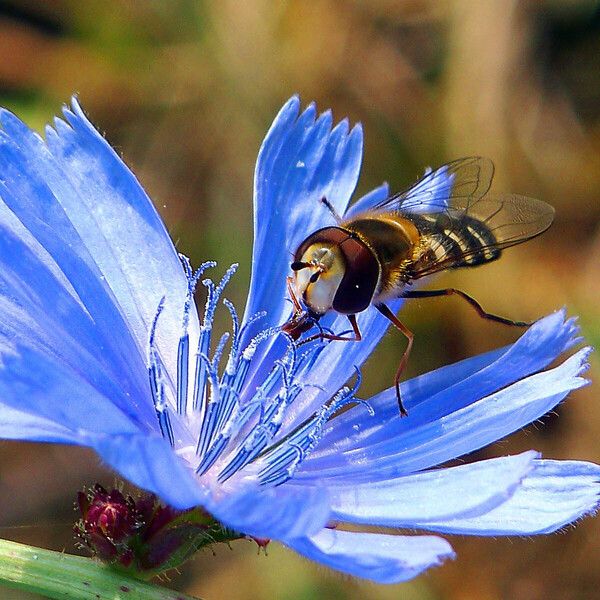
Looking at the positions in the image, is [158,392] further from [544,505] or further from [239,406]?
[544,505]

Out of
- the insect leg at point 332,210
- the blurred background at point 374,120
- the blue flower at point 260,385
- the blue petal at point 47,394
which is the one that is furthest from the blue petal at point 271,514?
the blurred background at point 374,120

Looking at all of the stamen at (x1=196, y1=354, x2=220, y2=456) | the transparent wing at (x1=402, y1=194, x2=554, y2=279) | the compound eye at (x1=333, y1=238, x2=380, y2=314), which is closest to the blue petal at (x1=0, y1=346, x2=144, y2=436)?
the stamen at (x1=196, y1=354, x2=220, y2=456)

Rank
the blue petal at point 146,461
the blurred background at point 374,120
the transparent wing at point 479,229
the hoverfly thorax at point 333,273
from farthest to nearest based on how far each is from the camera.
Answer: the blurred background at point 374,120
the transparent wing at point 479,229
the hoverfly thorax at point 333,273
the blue petal at point 146,461

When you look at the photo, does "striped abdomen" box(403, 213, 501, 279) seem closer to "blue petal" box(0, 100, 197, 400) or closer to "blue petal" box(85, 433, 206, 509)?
"blue petal" box(0, 100, 197, 400)

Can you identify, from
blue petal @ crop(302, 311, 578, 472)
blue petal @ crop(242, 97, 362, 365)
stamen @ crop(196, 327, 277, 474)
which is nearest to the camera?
stamen @ crop(196, 327, 277, 474)

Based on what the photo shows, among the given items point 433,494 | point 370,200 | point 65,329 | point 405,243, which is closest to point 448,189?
point 370,200

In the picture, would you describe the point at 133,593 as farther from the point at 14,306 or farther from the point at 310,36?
the point at 310,36

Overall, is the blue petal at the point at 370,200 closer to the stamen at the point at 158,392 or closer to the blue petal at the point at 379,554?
the stamen at the point at 158,392
